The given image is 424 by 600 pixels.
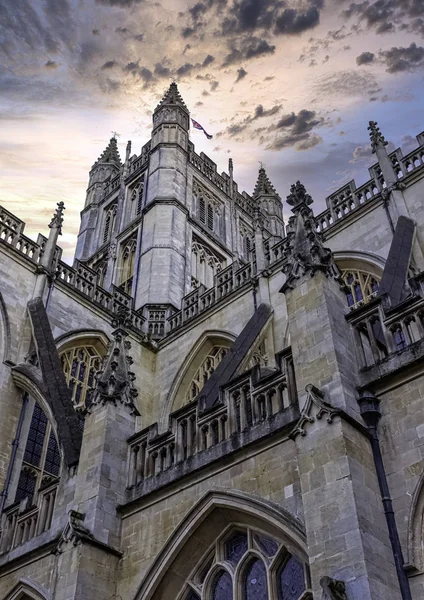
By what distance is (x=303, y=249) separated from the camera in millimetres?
9727

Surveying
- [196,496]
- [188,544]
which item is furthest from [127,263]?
[188,544]

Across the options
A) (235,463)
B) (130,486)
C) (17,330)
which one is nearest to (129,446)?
(130,486)

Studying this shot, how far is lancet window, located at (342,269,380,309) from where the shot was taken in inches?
632

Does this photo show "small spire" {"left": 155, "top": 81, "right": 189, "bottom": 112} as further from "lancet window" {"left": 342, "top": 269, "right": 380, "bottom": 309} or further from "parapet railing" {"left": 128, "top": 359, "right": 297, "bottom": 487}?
"parapet railing" {"left": 128, "top": 359, "right": 297, "bottom": 487}

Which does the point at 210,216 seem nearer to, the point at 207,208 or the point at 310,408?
the point at 207,208

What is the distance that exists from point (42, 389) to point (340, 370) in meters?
8.36

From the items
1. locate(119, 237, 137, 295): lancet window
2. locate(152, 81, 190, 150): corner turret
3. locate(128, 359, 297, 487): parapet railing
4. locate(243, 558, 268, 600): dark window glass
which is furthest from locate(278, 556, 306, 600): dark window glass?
locate(152, 81, 190, 150): corner turret

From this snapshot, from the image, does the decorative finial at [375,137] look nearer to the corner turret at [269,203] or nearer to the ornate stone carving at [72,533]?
the ornate stone carving at [72,533]

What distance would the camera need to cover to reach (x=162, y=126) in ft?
107

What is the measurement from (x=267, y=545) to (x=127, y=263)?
21.7 metres

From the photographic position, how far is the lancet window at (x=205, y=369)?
18.6m

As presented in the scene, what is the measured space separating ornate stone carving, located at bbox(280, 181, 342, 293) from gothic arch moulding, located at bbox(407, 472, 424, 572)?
3.45 metres

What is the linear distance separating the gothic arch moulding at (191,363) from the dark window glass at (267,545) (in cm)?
953

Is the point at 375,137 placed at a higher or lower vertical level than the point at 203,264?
lower
